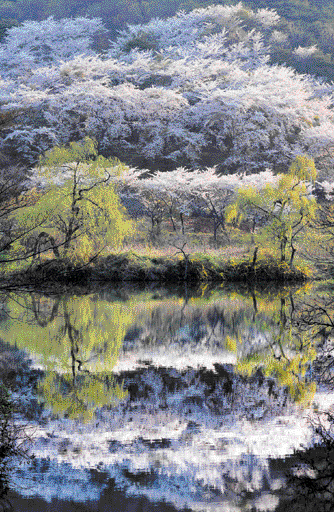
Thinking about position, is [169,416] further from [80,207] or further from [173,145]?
[173,145]

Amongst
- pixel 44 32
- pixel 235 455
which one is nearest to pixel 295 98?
pixel 44 32

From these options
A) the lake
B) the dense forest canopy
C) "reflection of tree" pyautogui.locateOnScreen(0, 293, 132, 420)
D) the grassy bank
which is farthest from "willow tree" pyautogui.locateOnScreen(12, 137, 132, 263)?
the dense forest canopy

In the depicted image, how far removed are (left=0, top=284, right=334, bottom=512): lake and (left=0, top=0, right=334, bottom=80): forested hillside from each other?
4422 cm

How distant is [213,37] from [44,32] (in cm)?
1526

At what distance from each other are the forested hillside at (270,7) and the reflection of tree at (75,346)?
136 feet

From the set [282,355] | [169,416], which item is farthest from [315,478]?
[282,355]

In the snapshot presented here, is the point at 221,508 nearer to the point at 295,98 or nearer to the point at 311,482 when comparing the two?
the point at 311,482

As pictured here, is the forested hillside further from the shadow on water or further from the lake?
the shadow on water

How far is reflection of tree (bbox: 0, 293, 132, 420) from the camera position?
20.5 ft

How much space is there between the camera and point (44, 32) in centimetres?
5078

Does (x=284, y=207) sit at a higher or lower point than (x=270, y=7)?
lower

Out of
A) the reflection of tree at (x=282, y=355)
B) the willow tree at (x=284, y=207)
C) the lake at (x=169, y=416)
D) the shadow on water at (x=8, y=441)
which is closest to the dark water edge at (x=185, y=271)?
the willow tree at (x=284, y=207)

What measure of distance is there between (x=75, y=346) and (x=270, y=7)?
58935 mm

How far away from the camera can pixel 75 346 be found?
9500mm
